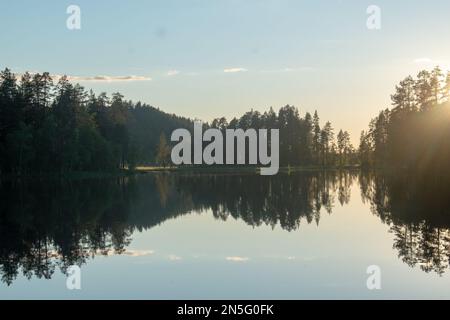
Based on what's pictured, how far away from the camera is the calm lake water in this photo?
15703 millimetres

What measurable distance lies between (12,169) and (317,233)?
70262 millimetres

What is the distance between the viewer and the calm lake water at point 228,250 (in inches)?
618

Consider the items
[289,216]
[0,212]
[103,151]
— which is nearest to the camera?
[289,216]

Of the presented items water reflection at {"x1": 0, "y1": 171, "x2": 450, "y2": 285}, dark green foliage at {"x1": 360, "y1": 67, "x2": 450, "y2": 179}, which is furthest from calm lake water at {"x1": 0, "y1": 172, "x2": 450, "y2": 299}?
dark green foliage at {"x1": 360, "y1": 67, "x2": 450, "y2": 179}

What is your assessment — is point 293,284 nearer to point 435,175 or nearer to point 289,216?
point 289,216

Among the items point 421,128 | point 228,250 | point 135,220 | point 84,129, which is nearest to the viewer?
point 228,250

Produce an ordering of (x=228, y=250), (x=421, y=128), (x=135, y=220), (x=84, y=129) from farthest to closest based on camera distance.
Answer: (x=84, y=129)
(x=421, y=128)
(x=135, y=220)
(x=228, y=250)

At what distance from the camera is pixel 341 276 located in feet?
55.8

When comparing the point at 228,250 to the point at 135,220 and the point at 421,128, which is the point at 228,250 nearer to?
the point at 135,220

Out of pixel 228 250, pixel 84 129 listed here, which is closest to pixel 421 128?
pixel 84 129

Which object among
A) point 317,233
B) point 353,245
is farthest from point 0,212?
point 353,245

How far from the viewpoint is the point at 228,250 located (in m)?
21.9

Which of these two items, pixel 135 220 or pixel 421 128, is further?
pixel 421 128

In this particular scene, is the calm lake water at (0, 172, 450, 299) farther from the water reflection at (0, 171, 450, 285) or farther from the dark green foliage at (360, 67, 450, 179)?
the dark green foliage at (360, 67, 450, 179)
